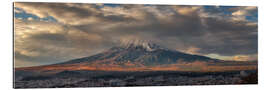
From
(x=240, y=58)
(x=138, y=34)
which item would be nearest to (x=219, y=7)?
(x=240, y=58)

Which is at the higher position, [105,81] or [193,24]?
[193,24]

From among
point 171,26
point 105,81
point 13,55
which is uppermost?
point 171,26

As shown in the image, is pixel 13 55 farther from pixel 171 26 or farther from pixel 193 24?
pixel 193 24

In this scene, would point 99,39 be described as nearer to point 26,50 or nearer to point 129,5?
point 129,5

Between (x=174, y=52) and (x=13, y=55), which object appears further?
(x=174, y=52)

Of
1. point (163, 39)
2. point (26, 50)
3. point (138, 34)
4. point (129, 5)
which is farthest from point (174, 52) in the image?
point (26, 50)

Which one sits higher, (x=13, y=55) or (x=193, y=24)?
(x=193, y=24)
